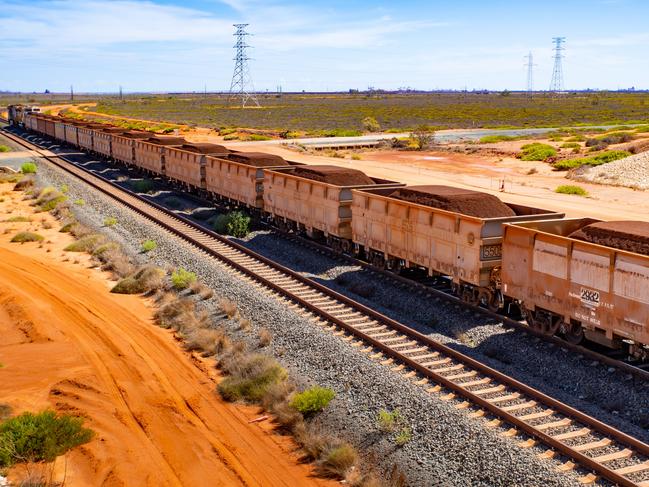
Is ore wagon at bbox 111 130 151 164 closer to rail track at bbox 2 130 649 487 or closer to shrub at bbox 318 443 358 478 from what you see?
rail track at bbox 2 130 649 487

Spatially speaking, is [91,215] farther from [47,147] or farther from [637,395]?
[47,147]

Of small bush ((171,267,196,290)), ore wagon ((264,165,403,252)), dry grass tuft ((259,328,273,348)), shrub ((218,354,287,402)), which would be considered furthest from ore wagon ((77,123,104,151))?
shrub ((218,354,287,402))

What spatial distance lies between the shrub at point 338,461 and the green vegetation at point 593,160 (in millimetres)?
44614

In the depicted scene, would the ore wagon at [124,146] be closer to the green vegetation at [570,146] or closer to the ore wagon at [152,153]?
the ore wagon at [152,153]

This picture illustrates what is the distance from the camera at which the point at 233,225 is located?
89.4ft

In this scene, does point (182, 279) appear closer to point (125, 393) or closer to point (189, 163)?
point (125, 393)

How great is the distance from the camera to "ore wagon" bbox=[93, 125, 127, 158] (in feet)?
168

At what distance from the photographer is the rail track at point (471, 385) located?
10.2m

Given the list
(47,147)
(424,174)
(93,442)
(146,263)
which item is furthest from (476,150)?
(93,442)

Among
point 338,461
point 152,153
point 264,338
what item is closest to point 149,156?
point 152,153

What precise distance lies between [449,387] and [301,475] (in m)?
3.25

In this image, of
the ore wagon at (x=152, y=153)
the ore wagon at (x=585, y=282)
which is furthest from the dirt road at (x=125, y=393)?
the ore wagon at (x=152, y=153)

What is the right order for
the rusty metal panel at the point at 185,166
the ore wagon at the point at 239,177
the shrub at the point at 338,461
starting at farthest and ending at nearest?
the rusty metal panel at the point at 185,166 < the ore wagon at the point at 239,177 < the shrub at the point at 338,461

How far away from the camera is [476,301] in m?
17.2
